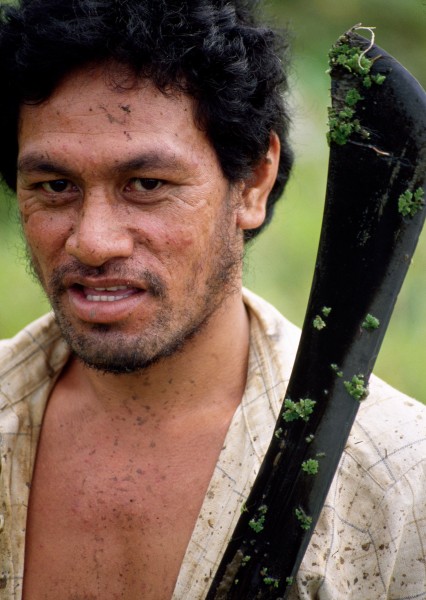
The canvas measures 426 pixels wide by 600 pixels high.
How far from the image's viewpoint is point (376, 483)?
2.54m

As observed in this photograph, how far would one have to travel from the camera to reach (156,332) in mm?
2701

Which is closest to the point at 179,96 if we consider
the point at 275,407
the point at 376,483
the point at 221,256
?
the point at 221,256

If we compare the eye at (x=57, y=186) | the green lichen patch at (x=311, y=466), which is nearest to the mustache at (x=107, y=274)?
the eye at (x=57, y=186)

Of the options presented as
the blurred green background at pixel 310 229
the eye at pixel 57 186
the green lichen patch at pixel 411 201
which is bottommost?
the blurred green background at pixel 310 229

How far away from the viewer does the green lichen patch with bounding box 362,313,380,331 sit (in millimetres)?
2109

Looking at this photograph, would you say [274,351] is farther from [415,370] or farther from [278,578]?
[415,370]

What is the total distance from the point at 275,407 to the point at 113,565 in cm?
66

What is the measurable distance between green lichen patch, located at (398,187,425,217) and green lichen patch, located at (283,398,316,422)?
0.50 metres

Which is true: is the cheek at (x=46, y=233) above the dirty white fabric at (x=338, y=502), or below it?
above

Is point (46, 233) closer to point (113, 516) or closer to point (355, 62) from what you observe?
point (113, 516)

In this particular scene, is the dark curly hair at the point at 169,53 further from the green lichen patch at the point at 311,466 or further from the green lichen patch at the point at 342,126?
the green lichen patch at the point at 311,466

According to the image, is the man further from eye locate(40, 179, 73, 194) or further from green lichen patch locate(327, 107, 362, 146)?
green lichen patch locate(327, 107, 362, 146)

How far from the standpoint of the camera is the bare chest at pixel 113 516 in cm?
270

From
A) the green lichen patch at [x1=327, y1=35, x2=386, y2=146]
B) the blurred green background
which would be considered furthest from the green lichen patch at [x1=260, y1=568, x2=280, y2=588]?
the blurred green background
